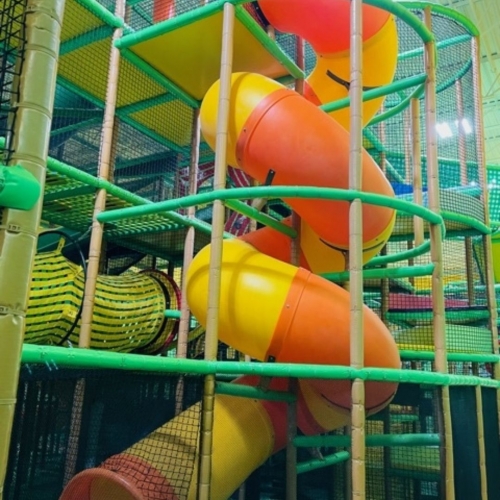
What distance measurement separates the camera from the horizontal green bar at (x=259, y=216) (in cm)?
239

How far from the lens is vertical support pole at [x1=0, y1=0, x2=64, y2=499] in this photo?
723 millimetres

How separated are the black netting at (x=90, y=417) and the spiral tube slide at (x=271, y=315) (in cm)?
4

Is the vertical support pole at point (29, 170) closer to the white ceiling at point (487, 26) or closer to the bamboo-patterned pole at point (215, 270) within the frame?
the bamboo-patterned pole at point (215, 270)

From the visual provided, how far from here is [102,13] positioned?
3.04 metres

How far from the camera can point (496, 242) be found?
16.3ft

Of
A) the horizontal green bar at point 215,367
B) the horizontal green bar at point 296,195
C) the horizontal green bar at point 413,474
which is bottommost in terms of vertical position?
the horizontal green bar at point 413,474

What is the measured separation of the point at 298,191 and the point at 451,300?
313cm

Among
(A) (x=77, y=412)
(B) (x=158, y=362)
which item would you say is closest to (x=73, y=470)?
(A) (x=77, y=412)

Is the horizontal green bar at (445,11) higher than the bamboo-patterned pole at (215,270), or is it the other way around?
the horizontal green bar at (445,11)

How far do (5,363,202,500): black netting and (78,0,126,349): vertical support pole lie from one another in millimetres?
494

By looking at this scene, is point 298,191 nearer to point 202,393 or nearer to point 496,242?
point 202,393

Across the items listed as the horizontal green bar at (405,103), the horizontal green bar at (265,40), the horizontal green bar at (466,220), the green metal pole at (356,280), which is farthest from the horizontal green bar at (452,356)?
the horizontal green bar at (265,40)

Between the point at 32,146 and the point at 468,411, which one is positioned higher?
the point at 32,146

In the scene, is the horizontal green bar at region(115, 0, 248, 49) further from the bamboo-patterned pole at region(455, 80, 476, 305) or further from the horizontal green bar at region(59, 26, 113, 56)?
the bamboo-patterned pole at region(455, 80, 476, 305)
